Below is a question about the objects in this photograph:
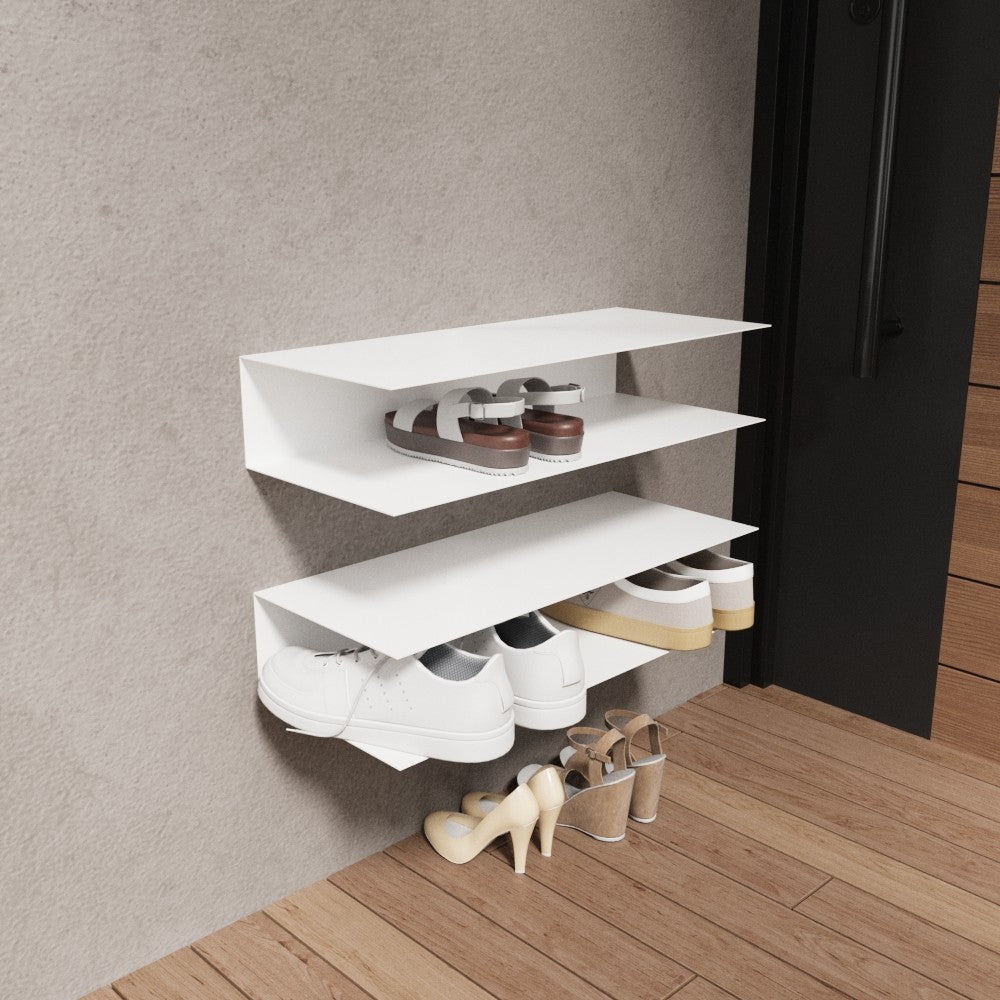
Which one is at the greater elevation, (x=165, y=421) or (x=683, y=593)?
(x=165, y=421)

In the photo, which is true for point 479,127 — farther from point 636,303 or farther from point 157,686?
point 157,686

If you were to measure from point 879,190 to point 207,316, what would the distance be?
110cm

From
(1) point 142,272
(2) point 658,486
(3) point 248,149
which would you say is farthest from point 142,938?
(2) point 658,486

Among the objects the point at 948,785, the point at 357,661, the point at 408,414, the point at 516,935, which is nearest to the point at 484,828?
the point at 516,935

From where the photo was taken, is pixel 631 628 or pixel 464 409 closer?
pixel 464 409

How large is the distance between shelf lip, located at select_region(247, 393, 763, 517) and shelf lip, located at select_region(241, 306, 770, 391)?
0.13m

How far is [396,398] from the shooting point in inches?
62.1

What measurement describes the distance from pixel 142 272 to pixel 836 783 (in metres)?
1.39

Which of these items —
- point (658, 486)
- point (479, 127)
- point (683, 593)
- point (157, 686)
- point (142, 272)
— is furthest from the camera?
point (658, 486)

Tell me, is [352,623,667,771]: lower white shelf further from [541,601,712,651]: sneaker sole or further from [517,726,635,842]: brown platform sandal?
[517,726,635,842]: brown platform sandal

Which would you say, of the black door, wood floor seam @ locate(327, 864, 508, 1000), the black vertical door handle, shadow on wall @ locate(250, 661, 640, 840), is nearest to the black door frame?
the black door

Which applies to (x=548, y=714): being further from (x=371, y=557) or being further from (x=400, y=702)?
(x=371, y=557)

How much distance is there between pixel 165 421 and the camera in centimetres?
132

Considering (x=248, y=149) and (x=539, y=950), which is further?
(x=539, y=950)
